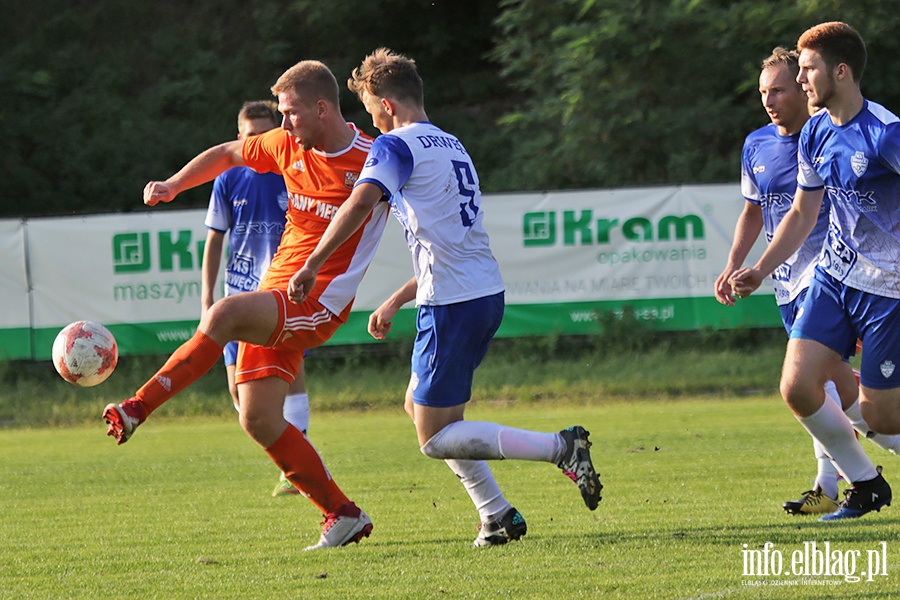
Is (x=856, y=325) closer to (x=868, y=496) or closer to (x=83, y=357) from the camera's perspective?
(x=868, y=496)

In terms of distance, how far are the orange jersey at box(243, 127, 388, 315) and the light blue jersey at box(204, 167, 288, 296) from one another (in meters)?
2.23

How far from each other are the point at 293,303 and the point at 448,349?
2.40 feet

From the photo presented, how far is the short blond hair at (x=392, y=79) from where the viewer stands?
5512 millimetres

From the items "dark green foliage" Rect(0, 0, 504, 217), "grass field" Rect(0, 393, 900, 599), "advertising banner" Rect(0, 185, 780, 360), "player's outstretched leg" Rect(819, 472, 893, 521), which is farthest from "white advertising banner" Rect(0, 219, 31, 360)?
"player's outstretched leg" Rect(819, 472, 893, 521)

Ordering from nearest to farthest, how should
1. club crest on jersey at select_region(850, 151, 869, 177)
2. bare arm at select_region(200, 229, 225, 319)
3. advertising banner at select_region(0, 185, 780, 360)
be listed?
club crest on jersey at select_region(850, 151, 869, 177)
bare arm at select_region(200, 229, 225, 319)
advertising banner at select_region(0, 185, 780, 360)

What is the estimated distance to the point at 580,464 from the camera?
5223 millimetres

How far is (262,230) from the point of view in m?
8.29

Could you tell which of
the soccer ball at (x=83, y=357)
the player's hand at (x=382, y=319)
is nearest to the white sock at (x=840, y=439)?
the player's hand at (x=382, y=319)

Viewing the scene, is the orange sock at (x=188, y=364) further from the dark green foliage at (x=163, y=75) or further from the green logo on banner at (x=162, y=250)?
the dark green foliage at (x=163, y=75)

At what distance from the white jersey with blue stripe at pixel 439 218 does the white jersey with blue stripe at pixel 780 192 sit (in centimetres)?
178

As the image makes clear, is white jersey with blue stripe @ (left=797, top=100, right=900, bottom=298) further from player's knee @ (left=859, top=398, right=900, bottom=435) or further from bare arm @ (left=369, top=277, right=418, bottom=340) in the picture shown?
bare arm @ (left=369, top=277, right=418, bottom=340)

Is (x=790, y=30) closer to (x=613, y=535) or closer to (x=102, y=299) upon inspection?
(x=102, y=299)

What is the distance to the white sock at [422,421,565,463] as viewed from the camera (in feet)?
17.4

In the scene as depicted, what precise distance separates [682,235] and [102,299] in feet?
21.7
